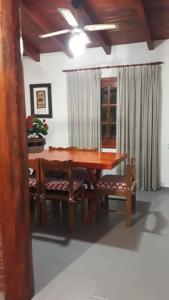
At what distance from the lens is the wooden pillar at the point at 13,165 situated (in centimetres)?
169

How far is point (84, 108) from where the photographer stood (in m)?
4.91

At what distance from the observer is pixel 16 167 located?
1.80 metres

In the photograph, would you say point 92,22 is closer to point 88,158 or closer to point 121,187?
point 88,158

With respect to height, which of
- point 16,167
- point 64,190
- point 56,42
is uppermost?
point 56,42

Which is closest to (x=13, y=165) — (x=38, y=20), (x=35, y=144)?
(x=35, y=144)

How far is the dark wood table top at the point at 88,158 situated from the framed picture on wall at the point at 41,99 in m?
1.68

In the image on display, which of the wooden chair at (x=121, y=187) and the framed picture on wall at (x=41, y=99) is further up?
the framed picture on wall at (x=41, y=99)

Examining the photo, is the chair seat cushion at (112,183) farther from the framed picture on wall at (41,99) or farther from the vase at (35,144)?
the framed picture on wall at (41,99)

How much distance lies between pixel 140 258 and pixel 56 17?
3374mm

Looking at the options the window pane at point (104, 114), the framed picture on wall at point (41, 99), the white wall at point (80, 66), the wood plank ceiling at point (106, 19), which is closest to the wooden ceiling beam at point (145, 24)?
the wood plank ceiling at point (106, 19)

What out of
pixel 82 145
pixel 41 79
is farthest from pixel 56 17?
pixel 82 145

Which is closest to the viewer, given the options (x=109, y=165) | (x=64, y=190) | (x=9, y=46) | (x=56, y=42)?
(x=9, y=46)

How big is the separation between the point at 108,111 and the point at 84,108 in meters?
0.45

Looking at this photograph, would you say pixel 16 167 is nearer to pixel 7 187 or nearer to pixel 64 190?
pixel 7 187
